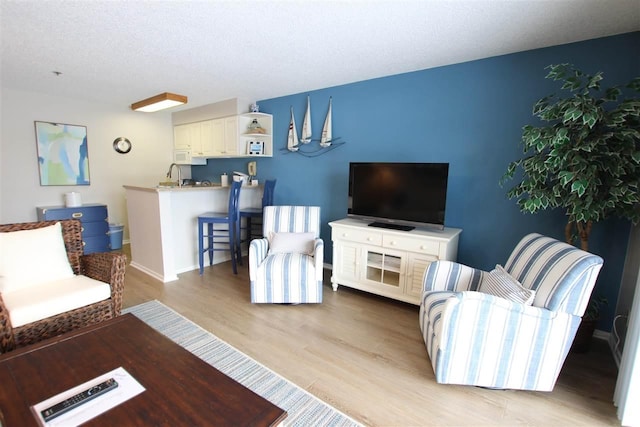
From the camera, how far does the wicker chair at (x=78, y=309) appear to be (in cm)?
171

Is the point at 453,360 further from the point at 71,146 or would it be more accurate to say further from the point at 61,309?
the point at 71,146

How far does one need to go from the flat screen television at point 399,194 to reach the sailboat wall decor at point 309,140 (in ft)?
2.16

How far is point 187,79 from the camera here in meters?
3.37

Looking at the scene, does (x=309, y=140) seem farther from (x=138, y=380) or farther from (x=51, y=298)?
(x=138, y=380)

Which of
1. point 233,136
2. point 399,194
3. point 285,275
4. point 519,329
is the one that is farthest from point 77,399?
point 233,136

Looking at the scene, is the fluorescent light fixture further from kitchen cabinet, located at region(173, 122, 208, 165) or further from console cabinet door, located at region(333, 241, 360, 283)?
console cabinet door, located at region(333, 241, 360, 283)

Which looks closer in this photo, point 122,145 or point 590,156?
point 590,156

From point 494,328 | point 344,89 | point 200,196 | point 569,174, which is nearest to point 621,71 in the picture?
point 569,174

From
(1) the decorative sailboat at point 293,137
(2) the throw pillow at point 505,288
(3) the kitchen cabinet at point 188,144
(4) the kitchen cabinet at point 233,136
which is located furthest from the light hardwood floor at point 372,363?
(3) the kitchen cabinet at point 188,144

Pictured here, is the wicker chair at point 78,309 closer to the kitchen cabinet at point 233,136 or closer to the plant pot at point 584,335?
the kitchen cabinet at point 233,136

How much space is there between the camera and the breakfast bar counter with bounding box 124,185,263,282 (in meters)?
3.39

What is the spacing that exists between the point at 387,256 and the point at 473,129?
1.45m

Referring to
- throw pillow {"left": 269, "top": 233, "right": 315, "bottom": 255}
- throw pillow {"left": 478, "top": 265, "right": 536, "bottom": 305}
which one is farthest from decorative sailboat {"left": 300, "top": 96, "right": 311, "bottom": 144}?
throw pillow {"left": 478, "top": 265, "right": 536, "bottom": 305}

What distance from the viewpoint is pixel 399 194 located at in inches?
115
